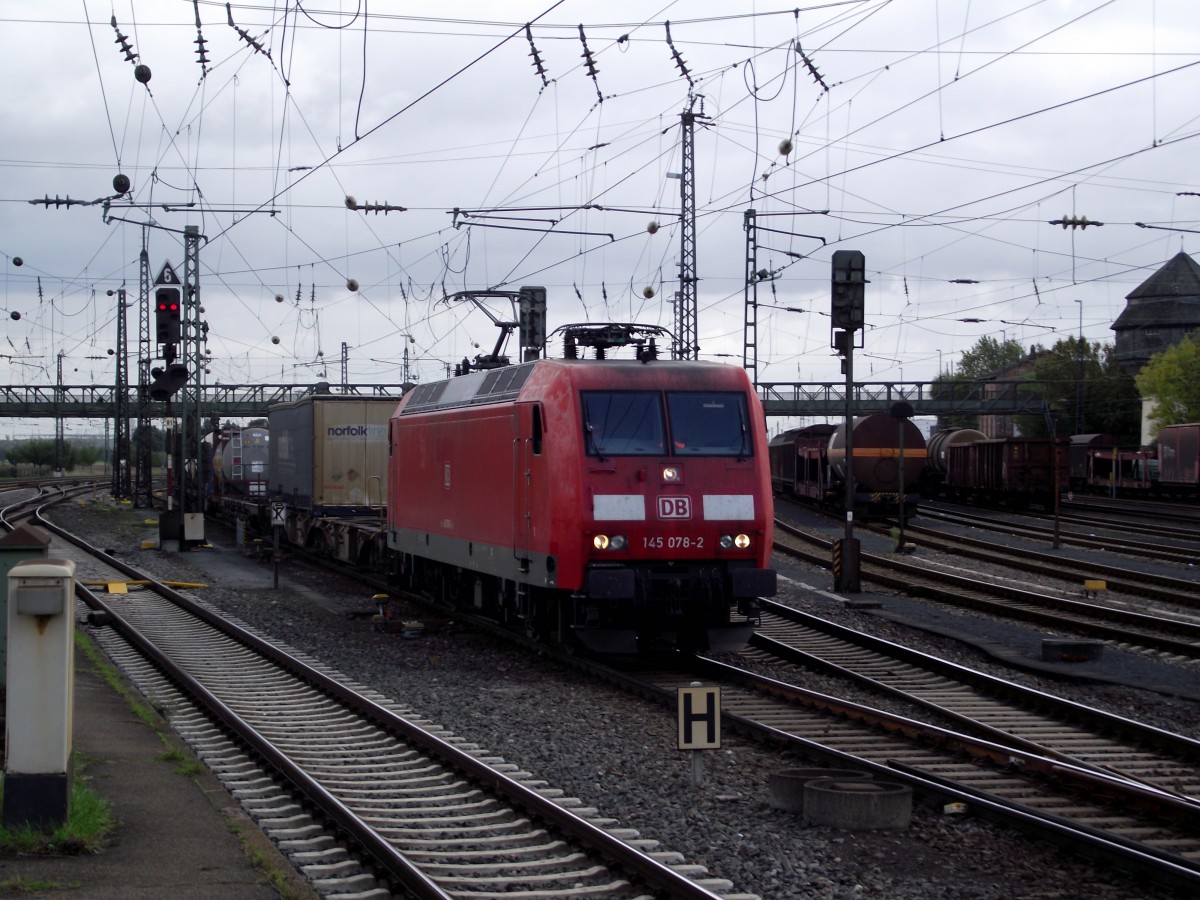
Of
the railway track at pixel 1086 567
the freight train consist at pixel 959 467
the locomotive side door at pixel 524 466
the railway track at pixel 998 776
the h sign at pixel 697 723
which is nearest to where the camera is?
the railway track at pixel 998 776

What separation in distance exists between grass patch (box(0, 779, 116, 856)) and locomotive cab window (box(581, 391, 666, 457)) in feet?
23.7

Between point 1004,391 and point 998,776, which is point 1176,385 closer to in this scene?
point 1004,391

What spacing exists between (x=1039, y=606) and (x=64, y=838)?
15.8 m

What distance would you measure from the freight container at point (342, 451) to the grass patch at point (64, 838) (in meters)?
20.4

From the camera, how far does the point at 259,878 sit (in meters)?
6.40

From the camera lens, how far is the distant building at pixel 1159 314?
8318 cm

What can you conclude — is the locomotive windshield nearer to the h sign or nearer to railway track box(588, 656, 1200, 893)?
railway track box(588, 656, 1200, 893)

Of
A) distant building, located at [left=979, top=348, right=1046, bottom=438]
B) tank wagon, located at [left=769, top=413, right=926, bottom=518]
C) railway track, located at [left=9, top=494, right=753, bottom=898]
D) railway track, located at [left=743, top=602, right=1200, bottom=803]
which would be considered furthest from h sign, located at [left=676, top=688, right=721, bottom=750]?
distant building, located at [left=979, top=348, right=1046, bottom=438]

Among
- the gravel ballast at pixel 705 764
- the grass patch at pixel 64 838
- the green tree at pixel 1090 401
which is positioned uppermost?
the green tree at pixel 1090 401

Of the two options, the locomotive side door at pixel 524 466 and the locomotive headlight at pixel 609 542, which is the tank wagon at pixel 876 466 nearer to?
the locomotive side door at pixel 524 466

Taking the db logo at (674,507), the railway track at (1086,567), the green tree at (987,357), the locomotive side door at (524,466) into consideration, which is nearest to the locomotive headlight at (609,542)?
the db logo at (674,507)

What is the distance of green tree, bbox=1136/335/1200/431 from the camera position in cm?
6725

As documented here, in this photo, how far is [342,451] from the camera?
2823cm

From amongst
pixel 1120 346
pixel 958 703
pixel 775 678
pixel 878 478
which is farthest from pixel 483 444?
pixel 1120 346
